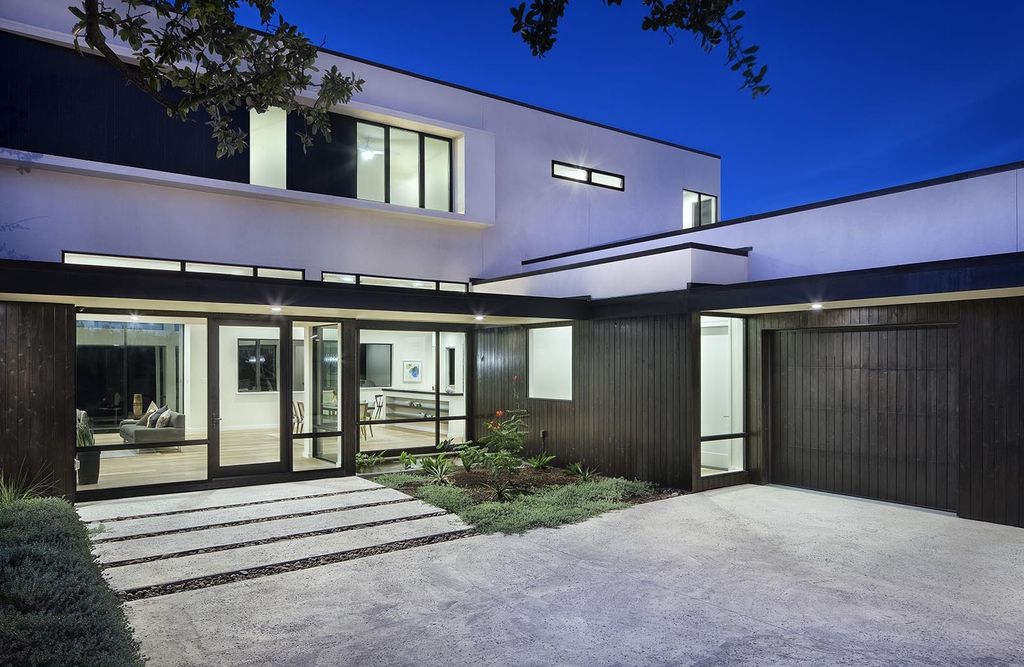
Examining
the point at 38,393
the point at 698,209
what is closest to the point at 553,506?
the point at 38,393

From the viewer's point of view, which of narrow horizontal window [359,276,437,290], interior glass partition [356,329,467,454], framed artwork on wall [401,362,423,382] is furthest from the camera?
narrow horizontal window [359,276,437,290]

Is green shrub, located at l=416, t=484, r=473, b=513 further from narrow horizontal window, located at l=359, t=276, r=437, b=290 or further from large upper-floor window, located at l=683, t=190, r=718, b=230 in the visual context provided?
large upper-floor window, located at l=683, t=190, r=718, b=230

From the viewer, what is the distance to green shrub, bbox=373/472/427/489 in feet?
30.7

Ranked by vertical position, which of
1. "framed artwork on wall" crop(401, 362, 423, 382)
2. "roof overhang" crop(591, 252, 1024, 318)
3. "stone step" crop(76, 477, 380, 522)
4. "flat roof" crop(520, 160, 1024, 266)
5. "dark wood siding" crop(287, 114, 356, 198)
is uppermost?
"dark wood siding" crop(287, 114, 356, 198)

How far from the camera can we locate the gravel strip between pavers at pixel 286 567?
516 cm

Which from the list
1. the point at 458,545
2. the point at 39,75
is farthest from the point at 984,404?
the point at 39,75

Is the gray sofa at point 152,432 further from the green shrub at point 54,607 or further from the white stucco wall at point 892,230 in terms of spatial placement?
the white stucco wall at point 892,230

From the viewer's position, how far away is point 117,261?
30.8ft

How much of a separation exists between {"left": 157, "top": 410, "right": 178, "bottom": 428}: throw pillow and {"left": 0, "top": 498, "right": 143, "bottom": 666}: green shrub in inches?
210

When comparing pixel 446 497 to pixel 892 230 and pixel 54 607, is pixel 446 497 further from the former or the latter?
pixel 892 230

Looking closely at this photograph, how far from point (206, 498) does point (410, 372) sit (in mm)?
3895

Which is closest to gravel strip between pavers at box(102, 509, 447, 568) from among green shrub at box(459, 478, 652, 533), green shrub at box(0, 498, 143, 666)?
green shrub at box(459, 478, 652, 533)

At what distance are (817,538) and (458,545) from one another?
3618 millimetres

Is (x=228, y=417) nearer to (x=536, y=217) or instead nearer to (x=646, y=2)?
(x=536, y=217)
